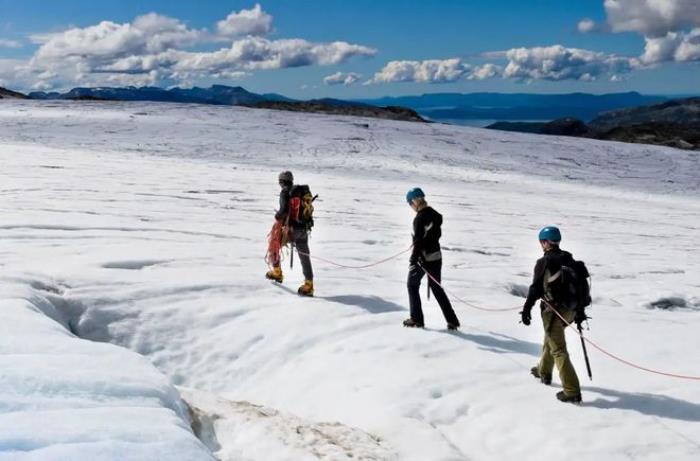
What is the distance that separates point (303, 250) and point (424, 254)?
2489 millimetres

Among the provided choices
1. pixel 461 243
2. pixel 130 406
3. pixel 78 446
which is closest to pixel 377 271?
pixel 461 243

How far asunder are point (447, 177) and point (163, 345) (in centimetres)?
2704

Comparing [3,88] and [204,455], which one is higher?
[3,88]

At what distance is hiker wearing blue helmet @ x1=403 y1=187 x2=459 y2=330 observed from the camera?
9.28 meters

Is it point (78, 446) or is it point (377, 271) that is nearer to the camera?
point (78, 446)

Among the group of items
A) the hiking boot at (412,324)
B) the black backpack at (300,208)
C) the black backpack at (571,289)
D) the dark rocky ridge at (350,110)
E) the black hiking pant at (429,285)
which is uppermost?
the dark rocky ridge at (350,110)

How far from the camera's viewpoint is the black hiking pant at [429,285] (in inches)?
371

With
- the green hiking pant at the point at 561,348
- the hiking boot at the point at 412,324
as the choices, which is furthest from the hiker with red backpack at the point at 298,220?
the green hiking pant at the point at 561,348

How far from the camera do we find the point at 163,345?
896cm

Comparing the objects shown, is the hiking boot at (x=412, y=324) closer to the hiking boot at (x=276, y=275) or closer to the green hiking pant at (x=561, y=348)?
the green hiking pant at (x=561, y=348)

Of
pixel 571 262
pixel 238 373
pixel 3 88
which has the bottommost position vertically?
pixel 238 373

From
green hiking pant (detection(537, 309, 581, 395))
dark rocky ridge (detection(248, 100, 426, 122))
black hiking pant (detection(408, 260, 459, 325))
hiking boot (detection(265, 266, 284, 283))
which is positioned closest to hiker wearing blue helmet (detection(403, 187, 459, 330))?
black hiking pant (detection(408, 260, 459, 325))

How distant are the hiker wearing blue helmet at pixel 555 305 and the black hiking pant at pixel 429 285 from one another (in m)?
2.08

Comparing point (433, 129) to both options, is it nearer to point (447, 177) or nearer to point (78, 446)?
point (447, 177)
